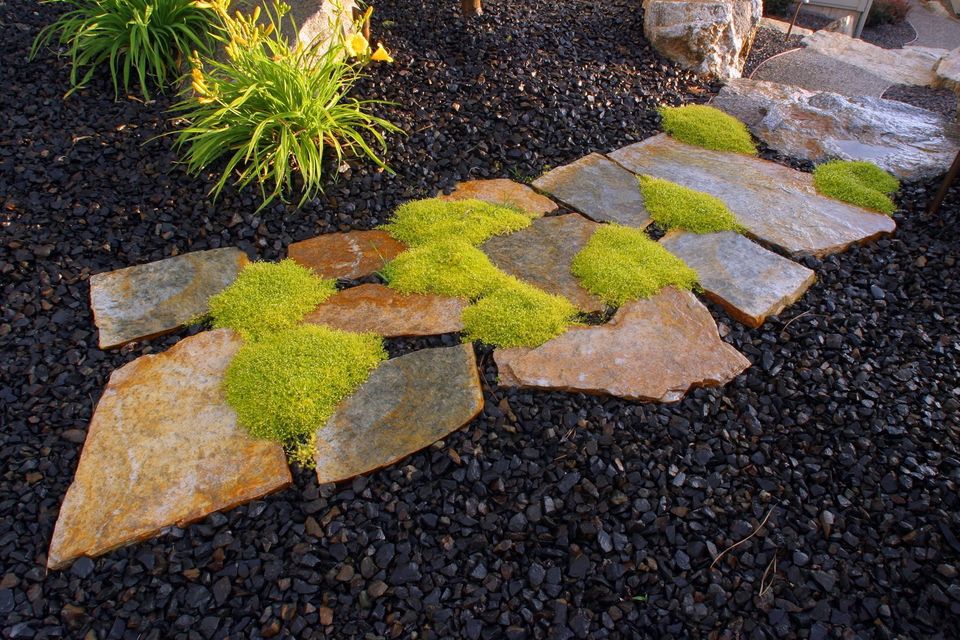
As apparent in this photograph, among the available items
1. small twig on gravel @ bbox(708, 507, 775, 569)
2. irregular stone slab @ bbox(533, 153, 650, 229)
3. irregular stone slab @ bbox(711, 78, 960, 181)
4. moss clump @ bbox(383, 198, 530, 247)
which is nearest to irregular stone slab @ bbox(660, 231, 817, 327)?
irregular stone slab @ bbox(533, 153, 650, 229)

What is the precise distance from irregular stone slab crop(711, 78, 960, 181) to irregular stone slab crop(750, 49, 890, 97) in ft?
6.58

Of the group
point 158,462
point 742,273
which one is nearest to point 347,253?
point 158,462

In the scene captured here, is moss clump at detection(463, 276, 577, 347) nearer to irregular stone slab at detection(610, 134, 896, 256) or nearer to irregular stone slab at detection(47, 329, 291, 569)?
irregular stone slab at detection(47, 329, 291, 569)

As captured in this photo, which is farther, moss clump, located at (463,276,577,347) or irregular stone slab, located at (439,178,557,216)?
irregular stone slab, located at (439,178,557,216)

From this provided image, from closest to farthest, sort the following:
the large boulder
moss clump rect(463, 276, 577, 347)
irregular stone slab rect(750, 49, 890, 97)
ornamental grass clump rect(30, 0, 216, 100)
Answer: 1. moss clump rect(463, 276, 577, 347)
2. ornamental grass clump rect(30, 0, 216, 100)
3. the large boulder
4. irregular stone slab rect(750, 49, 890, 97)

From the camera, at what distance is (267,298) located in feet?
9.13

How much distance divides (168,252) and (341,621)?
6.81 feet

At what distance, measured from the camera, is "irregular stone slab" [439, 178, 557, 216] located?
135 inches

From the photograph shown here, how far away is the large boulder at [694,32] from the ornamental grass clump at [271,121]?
8.90 feet

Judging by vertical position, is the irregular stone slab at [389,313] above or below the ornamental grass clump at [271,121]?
below

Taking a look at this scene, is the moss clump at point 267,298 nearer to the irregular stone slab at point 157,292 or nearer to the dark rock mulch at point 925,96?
the irregular stone slab at point 157,292

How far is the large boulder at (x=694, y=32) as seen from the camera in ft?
16.0

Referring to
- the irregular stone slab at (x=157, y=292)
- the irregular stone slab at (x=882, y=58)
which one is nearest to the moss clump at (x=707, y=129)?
the irregular stone slab at (x=157, y=292)

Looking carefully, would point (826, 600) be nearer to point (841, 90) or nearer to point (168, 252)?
point (168, 252)
